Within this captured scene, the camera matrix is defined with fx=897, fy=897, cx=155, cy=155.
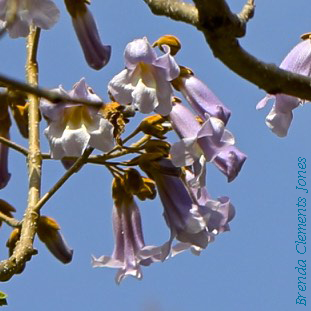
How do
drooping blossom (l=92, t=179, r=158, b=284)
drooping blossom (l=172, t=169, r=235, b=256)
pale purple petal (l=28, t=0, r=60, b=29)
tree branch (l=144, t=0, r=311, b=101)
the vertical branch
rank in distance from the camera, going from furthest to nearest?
drooping blossom (l=92, t=179, r=158, b=284) < drooping blossom (l=172, t=169, r=235, b=256) < pale purple petal (l=28, t=0, r=60, b=29) < the vertical branch < tree branch (l=144, t=0, r=311, b=101)

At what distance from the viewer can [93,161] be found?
212 centimetres

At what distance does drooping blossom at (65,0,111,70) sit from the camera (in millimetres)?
2387

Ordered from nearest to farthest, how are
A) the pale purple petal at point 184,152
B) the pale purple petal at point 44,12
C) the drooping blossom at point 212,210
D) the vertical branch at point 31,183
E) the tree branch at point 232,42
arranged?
the tree branch at point 232,42
the vertical branch at point 31,183
the pale purple petal at point 184,152
the pale purple petal at point 44,12
the drooping blossom at point 212,210

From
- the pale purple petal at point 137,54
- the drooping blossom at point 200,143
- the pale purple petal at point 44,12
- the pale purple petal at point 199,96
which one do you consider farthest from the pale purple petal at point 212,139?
the pale purple petal at point 44,12

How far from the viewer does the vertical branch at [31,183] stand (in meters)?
1.81

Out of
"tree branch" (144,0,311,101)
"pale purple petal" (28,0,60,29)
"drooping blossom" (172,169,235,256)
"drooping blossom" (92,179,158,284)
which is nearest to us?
"tree branch" (144,0,311,101)

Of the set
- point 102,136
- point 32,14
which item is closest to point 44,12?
point 32,14

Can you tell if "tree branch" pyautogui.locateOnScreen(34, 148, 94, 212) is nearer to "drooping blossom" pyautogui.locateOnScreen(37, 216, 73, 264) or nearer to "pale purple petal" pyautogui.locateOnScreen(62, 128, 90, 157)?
"pale purple petal" pyautogui.locateOnScreen(62, 128, 90, 157)

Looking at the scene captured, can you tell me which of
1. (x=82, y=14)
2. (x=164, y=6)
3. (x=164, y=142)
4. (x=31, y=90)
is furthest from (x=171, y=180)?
(x=31, y=90)

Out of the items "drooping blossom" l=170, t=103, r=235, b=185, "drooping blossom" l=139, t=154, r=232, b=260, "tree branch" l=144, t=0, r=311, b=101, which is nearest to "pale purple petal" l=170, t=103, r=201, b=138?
"drooping blossom" l=170, t=103, r=235, b=185

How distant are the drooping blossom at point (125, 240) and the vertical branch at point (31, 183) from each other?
0.24 metres

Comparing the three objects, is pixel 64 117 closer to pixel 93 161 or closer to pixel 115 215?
pixel 93 161

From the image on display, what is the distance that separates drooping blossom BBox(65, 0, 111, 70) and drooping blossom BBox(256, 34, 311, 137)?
443 mm

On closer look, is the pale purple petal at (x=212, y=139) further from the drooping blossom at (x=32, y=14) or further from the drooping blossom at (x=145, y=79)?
the drooping blossom at (x=32, y=14)
